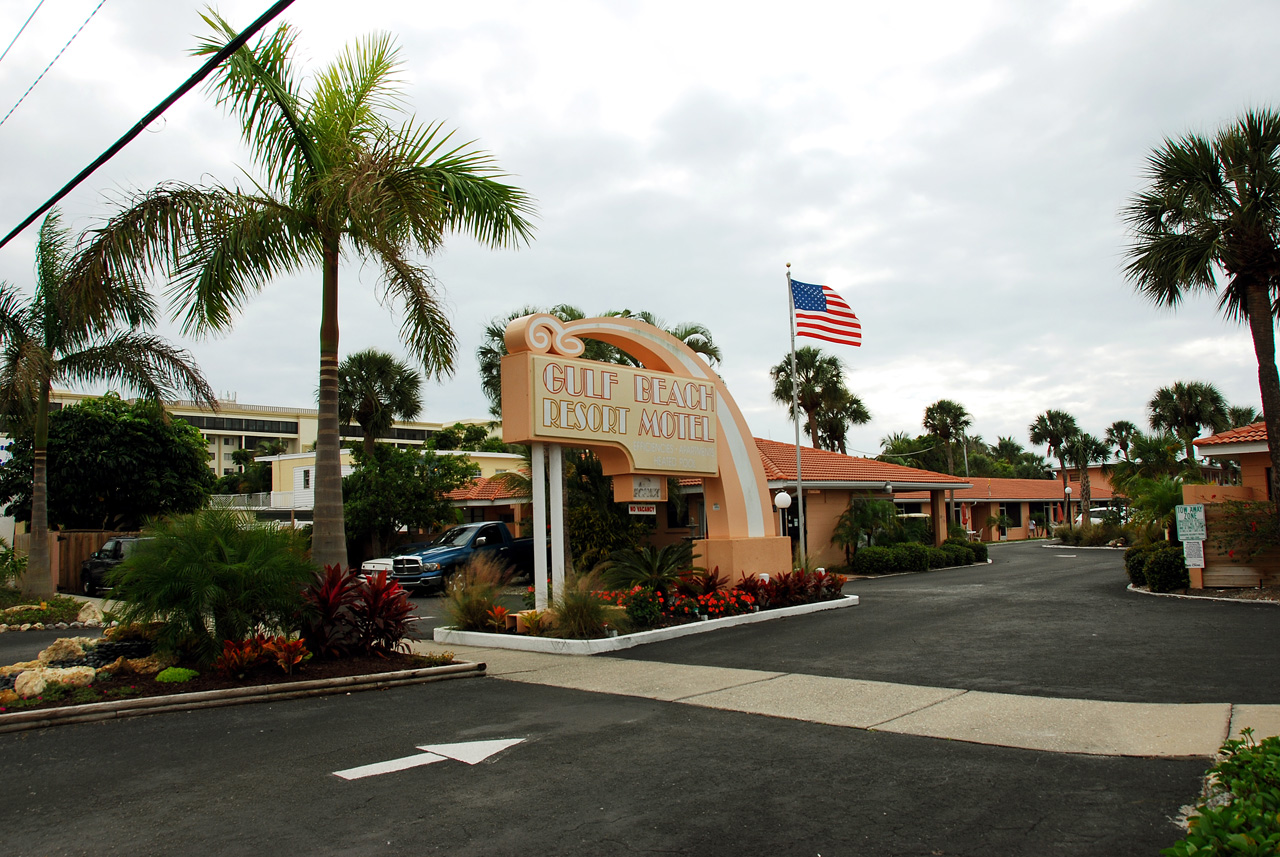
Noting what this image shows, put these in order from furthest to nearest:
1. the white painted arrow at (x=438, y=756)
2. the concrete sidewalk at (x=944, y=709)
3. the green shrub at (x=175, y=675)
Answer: the green shrub at (x=175, y=675) < the concrete sidewalk at (x=944, y=709) < the white painted arrow at (x=438, y=756)

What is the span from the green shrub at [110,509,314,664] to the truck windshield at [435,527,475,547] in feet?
44.3

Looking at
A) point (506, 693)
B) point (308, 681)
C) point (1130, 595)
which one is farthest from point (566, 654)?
point (1130, 595)

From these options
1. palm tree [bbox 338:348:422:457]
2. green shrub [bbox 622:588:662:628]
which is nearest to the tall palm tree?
palm tree [bbox 338:348:422:457]

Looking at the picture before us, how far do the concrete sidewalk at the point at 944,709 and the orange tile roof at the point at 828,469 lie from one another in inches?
549

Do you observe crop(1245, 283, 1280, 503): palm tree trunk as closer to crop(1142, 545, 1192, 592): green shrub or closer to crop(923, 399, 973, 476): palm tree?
crop(1142, 545, 1192, 592): green shrub

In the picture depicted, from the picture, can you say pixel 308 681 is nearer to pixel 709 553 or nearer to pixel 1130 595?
pixel 709 553

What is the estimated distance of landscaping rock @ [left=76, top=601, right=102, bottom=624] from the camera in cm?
1686

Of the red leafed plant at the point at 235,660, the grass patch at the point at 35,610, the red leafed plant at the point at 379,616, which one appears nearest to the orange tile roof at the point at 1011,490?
the red leafed plant at the point at 379,616

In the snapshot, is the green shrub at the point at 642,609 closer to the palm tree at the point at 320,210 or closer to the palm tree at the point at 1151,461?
the palm tree at the point at 320,210

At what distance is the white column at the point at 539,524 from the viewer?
12.7 metres

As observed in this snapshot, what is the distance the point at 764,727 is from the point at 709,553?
8615 millimetres

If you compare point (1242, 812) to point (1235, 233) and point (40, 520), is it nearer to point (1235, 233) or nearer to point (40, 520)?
point (1235, 233)

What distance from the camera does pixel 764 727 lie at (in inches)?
286

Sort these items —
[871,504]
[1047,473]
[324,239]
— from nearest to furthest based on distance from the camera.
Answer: [324,239], [871,504], [1047,473]
